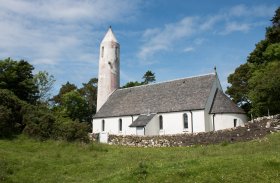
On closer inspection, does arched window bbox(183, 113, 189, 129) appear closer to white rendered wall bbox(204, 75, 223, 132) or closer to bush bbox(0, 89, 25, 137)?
white rendered wall bbox(204, 75, 223, 132)

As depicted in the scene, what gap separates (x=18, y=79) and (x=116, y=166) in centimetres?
2550

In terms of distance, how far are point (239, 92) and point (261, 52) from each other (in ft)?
24.0

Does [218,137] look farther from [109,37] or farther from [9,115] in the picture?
[109,37]

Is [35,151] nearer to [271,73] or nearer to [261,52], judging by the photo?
[271,73]

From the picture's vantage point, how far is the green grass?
10.4 metres

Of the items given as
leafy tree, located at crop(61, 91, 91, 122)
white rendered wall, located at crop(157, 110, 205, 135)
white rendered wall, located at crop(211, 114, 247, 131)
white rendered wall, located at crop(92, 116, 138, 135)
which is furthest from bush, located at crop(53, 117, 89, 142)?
leafy tree, located at crop(61, 91, 91, 122)

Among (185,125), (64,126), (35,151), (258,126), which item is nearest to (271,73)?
(258,126)

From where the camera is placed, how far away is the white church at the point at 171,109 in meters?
35.3

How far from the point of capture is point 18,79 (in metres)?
37.1

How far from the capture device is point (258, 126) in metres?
27.6

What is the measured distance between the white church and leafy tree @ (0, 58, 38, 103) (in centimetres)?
1049

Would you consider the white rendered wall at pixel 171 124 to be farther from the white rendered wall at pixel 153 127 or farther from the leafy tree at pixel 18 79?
the leafy tree at pixel 18 79

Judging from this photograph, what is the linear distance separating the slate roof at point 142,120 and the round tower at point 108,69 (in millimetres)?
12611

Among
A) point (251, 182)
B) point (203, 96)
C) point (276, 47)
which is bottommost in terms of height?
point (251, 182)
